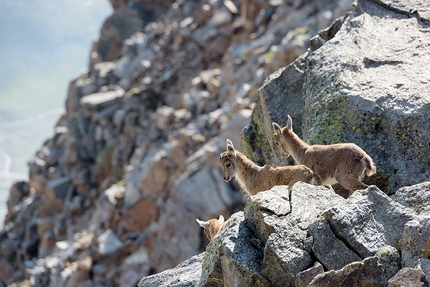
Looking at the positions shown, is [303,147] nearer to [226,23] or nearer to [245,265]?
[245,265]

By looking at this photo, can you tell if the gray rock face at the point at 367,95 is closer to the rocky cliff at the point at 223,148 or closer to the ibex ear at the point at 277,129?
the rocky cliff at the point at 223,148

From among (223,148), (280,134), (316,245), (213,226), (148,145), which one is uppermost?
(280,134)

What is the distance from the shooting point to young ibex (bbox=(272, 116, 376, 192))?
33.7 feet

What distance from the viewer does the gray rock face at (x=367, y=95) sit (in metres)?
11.0

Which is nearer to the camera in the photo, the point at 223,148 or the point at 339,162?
the point at 339,162

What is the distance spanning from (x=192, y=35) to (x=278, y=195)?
49.1 m

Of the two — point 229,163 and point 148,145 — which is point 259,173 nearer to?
point 229,163

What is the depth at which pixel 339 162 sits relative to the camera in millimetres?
10562

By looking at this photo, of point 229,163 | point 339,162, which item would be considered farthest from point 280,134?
point 339,162

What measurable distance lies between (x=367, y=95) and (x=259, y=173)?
297 centimetres

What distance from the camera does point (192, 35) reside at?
56469mm

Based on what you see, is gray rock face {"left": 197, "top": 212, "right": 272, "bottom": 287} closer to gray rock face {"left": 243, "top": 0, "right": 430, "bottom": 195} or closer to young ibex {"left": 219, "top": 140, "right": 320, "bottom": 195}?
young ibex {"left": 219, "top": 140, "right": 320, "bottom": 195}

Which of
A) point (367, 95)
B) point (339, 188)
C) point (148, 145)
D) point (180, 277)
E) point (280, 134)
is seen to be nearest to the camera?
point (180, 277)

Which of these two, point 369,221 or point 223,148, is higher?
point 369,221
